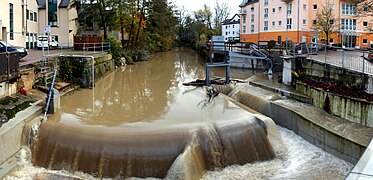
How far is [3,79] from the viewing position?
45.3 feet

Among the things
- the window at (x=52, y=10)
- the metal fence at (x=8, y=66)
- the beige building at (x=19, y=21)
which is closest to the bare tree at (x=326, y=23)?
the beige building at (x=19, y=21)

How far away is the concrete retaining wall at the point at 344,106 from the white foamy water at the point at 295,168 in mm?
2343

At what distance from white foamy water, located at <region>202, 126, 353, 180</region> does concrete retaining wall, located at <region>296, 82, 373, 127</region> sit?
7.69 ft

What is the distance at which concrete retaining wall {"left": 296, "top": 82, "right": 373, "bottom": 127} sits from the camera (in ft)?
46.4

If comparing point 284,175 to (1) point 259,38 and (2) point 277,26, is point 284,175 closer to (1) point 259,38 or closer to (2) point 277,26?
(2) point 277,26

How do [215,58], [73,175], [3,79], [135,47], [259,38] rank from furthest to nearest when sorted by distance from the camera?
1. [259,38]
2. [135,47]
3. [215,58]
4. [3,79]
5. [73,175]

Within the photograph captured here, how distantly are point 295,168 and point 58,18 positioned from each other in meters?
42.3

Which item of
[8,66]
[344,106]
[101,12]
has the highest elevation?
[101,12]

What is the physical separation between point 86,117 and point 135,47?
3663 centimetres

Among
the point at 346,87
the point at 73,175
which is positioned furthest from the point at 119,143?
the point at 346,87

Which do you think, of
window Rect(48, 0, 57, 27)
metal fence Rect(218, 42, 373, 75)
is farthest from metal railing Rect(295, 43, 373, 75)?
window Rect(48, 0, 57, 27)

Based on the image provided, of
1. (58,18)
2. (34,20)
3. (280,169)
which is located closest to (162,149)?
(280,169)

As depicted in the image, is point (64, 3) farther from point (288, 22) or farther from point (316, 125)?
point (316, 125)

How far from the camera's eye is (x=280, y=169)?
12117 millimetres
